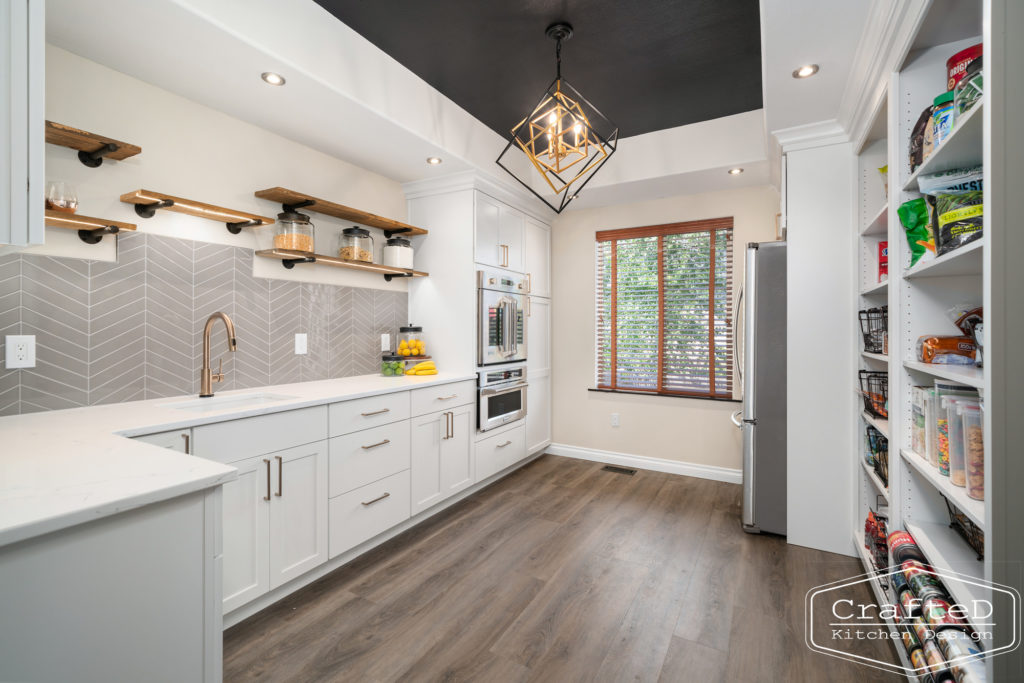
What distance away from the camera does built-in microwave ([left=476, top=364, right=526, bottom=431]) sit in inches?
134

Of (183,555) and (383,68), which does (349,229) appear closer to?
(383,68)

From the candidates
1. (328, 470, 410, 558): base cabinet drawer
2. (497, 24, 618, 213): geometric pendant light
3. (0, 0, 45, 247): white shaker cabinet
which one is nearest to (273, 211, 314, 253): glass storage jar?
(497, 24, 618, 213): geometric pendant light

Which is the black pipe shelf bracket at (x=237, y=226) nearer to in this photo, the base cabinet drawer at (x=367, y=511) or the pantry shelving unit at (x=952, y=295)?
the base cabinet drawer at (x=367, y=511)

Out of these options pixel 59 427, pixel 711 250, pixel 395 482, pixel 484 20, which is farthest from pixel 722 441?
pixel 59 427

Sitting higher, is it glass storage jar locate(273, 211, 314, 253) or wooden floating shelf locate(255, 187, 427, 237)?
wooden floating shelf locate(255, 187, 427, 237)

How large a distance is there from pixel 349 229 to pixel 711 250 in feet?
9.14

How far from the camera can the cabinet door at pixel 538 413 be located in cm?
410

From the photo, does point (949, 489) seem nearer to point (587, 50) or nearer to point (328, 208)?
point (587, 50)

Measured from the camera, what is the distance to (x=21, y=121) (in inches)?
35.2

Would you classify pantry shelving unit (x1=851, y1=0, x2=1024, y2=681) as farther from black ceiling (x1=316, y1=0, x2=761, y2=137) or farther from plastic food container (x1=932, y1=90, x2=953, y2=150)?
black ceiling (x1=316, y1=0, x2=761, y2=137)

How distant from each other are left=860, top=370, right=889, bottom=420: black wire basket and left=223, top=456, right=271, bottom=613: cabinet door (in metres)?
2.74

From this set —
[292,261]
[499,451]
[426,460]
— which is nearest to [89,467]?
[292,261]

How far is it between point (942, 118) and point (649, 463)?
3159 millimetres

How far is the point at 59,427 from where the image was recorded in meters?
1.52
